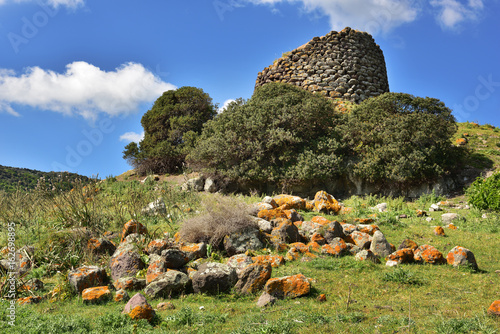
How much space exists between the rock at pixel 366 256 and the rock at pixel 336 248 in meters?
0.33

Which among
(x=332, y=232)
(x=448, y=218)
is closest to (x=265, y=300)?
(x=332, y=232)

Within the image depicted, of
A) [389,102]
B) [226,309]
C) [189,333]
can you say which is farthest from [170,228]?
[389,102]

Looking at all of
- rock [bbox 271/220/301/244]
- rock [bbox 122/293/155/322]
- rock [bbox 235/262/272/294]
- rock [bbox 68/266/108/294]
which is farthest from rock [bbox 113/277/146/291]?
rock [bbox 271/220/301/244]

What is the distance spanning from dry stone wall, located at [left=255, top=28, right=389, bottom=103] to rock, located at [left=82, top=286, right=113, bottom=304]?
67.3 feet

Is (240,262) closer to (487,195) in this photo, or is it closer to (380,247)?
(380,247)

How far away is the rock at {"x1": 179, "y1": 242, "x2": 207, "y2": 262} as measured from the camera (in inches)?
293

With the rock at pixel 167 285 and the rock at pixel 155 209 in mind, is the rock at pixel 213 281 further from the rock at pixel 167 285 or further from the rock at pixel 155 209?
the rock at pixel 155 209

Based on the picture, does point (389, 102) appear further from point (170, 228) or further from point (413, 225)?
point (170, 228)

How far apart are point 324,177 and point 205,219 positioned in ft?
29.5

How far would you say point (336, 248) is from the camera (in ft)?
25.2

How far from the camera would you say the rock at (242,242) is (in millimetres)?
7887

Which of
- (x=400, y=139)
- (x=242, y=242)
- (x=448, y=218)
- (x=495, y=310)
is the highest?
(x=400, y=139)

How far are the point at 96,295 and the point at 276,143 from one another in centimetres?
1146

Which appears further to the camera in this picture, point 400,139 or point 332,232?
point 400,139
